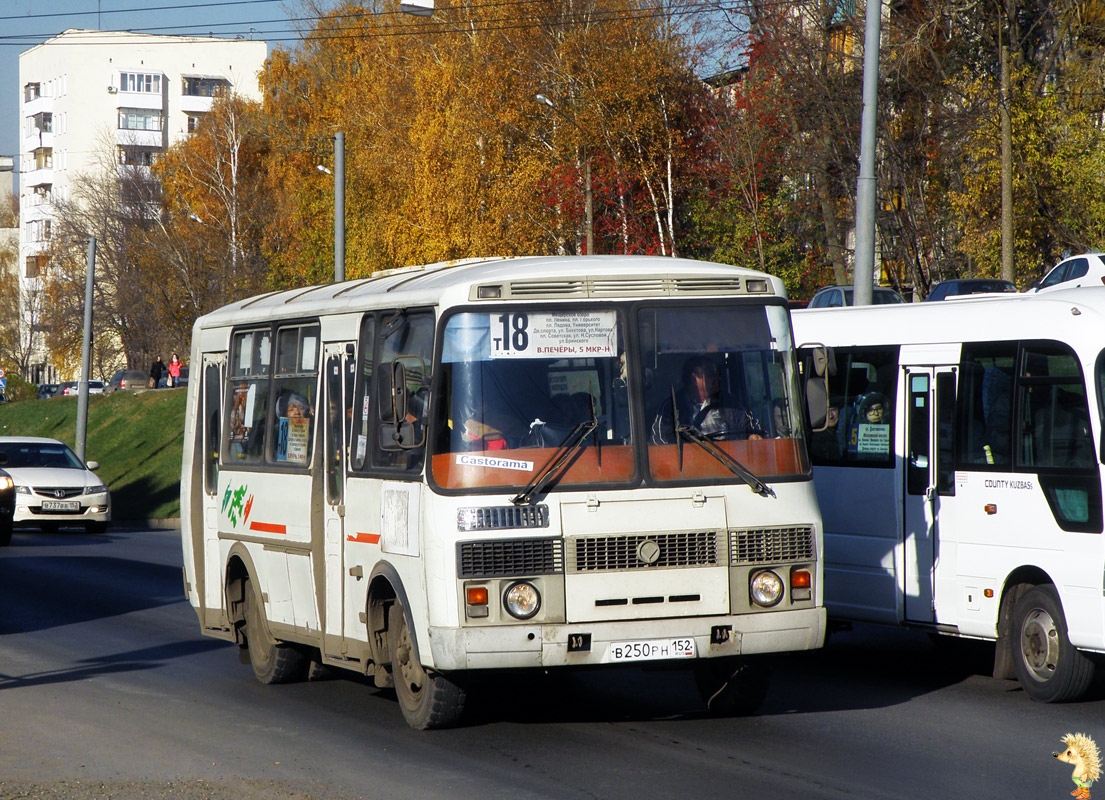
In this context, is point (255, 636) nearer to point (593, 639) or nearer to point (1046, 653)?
point (593, 639)

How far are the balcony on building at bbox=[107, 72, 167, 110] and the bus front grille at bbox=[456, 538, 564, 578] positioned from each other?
106400 mm

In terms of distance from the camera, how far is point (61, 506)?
29359mm

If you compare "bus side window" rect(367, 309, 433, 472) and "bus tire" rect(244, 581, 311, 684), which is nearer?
"bus side window" rect(367, 309, 433, 472)

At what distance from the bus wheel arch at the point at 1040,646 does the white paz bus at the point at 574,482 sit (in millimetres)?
2068

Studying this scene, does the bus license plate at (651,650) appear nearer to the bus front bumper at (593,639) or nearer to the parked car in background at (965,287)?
the bus front bumper at (593,639)

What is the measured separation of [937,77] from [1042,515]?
98.4ft

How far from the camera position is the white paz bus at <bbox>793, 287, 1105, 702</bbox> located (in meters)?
9.87

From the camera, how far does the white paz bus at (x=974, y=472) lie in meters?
9.87

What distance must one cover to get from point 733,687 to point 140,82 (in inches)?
4204

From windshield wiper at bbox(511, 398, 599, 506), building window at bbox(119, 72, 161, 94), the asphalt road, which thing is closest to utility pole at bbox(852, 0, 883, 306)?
the asphalt road

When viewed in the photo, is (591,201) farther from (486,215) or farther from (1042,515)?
(1042,515)

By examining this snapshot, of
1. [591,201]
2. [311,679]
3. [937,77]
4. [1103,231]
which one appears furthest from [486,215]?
[311,679]

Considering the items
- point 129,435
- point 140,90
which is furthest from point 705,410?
point 140,90

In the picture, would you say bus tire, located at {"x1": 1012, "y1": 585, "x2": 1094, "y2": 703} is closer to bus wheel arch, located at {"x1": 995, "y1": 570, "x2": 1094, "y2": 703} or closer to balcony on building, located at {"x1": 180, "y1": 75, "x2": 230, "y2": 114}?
bus wheel arch, located at {"x1": 995, "y1": 570, "x2": 1094, "y2": 703}
